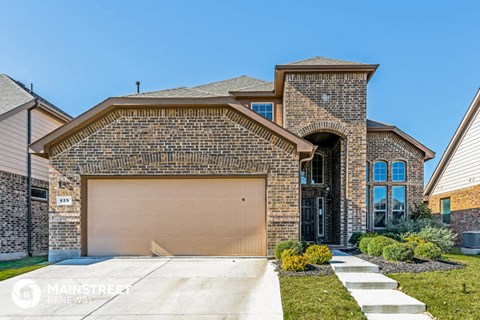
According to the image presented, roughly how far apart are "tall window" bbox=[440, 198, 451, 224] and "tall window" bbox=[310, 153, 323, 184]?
631 centimetres

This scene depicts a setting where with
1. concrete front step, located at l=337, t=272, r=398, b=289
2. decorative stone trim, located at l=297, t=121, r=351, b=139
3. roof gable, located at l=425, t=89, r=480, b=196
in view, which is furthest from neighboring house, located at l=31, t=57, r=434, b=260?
roof gable, located at l=425, t=89, r=480, b=196

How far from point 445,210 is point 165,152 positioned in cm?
1379

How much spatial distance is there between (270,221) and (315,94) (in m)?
5.95

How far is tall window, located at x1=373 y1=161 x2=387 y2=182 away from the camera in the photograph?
15.1m

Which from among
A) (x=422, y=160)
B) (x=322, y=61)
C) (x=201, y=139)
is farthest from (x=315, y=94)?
(x=422, y=160)

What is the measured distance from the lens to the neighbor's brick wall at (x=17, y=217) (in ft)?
36.0

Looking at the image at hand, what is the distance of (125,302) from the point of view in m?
5.66

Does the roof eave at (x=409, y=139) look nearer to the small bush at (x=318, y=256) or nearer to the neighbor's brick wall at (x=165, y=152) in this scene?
the neighbor's brick wall at (x=165, y=152)

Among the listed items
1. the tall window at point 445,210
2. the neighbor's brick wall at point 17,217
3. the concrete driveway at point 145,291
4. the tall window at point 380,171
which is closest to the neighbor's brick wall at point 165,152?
the concrete driveway at point 145,291

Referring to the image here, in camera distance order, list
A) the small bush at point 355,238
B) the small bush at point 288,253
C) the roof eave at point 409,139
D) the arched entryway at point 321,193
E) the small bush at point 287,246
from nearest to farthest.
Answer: the small bush at point 288,253
the small bush at point 287,246
the small bush at point 355,238
the arched entryway at point 321,193
the roof eave at point 409,139

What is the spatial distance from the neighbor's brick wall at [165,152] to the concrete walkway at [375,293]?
2.49 metres

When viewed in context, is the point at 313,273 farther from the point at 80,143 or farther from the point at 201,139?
the point at 80,143

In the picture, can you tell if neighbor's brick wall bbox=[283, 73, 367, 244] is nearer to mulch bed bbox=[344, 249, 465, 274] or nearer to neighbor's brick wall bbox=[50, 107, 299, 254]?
neighbor's brick wall bbox=[50, 107, 299, 254]

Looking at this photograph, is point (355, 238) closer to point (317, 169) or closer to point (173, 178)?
point (317, 169)
